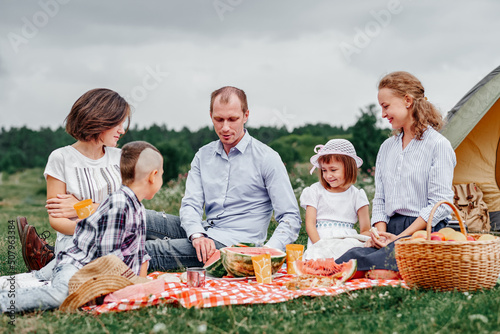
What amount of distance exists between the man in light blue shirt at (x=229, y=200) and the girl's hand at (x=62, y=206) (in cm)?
81

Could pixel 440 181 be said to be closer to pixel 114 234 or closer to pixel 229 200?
pixel 229 200

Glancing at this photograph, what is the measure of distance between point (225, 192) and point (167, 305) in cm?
155

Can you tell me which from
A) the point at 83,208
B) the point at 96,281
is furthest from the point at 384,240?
the point at 83,208

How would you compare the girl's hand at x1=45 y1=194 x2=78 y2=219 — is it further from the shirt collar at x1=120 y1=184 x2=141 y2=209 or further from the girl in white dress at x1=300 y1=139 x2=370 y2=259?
the girl in white dress at x1=300 y1=139 x2=370 y2=259

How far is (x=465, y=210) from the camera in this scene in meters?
6.66

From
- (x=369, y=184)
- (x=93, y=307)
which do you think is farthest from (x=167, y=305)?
(x=369, y=184)

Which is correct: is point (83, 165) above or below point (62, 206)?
above

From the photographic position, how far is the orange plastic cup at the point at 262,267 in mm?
3797

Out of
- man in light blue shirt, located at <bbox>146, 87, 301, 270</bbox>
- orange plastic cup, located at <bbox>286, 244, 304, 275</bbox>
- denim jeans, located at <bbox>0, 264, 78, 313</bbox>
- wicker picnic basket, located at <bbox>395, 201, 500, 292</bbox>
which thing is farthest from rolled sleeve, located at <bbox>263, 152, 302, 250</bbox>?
denim jeans, located at <bbox>0, 264, 78, 313</bbox>

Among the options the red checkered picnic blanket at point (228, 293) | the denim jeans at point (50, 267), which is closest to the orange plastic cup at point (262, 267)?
the red checkered picnic blanket at point (228, 293)

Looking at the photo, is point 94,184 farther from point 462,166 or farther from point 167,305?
point 462,166

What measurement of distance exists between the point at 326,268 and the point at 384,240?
542 millimetres

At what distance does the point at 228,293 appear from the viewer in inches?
137

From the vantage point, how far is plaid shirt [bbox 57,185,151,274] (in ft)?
11.2
